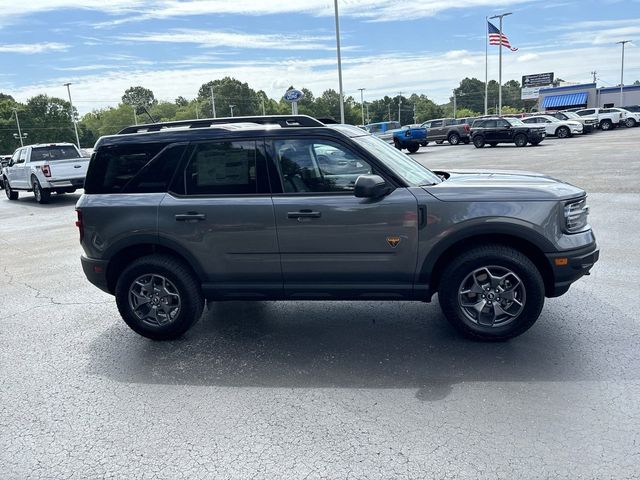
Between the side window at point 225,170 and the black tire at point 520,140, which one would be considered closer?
the side window at point 225,170

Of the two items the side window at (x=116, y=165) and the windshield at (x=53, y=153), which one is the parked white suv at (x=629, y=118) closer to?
the windshield at (x=53, y=153)

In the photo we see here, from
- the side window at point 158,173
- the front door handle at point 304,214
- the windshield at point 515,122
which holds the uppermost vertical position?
the windshield at point 515,122

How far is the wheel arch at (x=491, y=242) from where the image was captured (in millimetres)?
4047

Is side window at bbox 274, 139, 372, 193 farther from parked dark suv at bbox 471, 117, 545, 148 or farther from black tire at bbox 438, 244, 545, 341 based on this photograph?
parked dark suv at bbox 471, 117, 545, 148

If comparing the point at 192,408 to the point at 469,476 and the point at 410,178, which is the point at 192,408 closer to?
the point at 469,476

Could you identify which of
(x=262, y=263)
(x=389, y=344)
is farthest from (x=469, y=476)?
(x=262, y=263)

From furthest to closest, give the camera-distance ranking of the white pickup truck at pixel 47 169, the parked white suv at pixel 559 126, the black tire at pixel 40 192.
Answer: the parked white suv at pixel 559 126 < the black tire at pixel 40 192 < the white pickup truck at pixel 47 169

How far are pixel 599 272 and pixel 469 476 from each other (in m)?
4.29

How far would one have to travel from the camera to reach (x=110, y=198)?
4.65 metres

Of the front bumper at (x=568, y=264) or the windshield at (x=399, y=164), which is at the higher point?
the windshield at (x=399, y=164)

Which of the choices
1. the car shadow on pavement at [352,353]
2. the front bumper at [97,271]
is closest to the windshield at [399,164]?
the car shadow on pavement at [352,353]

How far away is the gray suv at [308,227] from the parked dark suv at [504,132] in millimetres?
25019

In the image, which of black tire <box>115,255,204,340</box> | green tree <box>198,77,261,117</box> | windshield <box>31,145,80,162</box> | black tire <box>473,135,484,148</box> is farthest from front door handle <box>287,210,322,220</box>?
green tree <box>198,77,261,117</box>

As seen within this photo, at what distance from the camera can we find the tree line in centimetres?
10062
